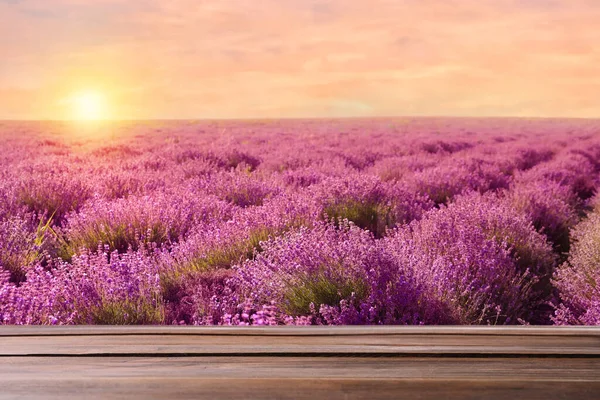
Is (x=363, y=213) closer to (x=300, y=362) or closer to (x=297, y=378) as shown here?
(x=300, y=362)

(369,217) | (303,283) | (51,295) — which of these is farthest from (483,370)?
(369,217)

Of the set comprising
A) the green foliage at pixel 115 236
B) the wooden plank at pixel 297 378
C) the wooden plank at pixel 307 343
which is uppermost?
the wooden plank at pixel 297 378

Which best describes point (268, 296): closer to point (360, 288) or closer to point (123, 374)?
point (360, 288)

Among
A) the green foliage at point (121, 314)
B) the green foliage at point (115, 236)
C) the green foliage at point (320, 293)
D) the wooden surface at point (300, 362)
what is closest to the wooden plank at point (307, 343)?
the wooden surface at point (300, 362)

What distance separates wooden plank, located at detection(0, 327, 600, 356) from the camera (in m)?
1.47

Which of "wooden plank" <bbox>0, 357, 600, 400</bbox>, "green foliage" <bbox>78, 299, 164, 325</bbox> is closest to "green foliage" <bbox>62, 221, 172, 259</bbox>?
"green foliage" <bbox>78, 299, 164, 325</bbox>

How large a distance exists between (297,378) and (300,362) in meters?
0.13

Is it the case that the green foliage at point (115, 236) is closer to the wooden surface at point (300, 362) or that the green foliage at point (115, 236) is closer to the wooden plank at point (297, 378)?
the wooden surface at point (300, 362)

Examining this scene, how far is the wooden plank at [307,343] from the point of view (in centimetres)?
147

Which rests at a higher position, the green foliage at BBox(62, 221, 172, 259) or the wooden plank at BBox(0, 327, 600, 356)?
the wooden plank at BBox(0, 327, 600, 356)

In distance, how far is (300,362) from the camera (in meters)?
1.40

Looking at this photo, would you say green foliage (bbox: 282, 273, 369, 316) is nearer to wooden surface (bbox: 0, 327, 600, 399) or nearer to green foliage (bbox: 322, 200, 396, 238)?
wooden surface (bbox: 0, 327, 600, 399)

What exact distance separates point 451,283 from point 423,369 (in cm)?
174

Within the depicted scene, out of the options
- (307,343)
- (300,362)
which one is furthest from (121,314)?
(300,362)
